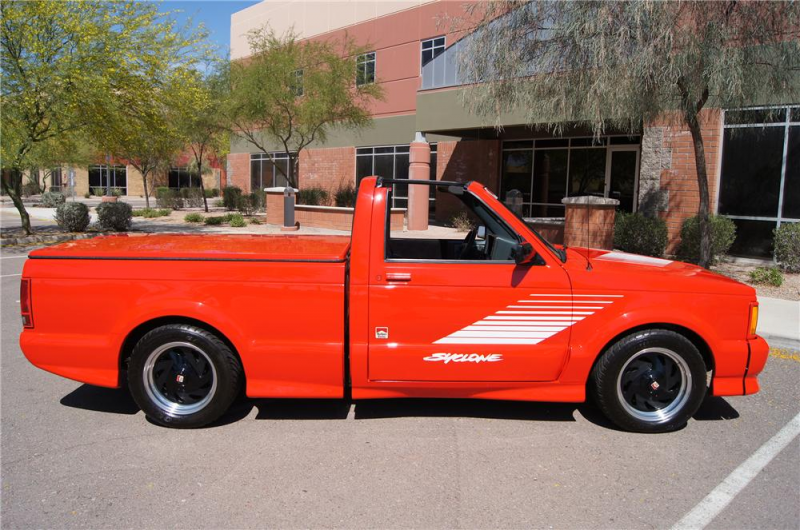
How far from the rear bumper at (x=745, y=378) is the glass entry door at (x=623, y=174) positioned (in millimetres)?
14966

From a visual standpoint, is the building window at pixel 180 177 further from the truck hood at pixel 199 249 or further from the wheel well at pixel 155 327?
the wheel well at pixel 155 327

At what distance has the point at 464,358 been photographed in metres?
4.30

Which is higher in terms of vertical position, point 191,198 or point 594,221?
point 191,198

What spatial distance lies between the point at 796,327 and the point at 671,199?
747 centimetres

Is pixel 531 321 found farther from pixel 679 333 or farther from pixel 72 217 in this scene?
pixel 72 217

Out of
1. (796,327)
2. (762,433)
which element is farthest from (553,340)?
(796,327)

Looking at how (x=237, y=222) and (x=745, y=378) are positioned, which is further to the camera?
(x=237, y=222)

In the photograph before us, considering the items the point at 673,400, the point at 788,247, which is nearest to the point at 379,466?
the point at 673,400

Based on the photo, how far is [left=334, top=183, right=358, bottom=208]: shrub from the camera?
89.9ft

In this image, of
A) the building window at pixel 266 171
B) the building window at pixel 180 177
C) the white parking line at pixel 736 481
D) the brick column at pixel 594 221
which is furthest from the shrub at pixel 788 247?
the building window at pixel 180 177

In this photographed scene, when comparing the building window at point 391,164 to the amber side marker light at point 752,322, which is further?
the building window at point 391,164

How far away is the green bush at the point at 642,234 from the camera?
45.0ft

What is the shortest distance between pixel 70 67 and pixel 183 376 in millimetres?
13309

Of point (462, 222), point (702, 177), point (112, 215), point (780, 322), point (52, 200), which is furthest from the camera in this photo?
point (52, 200)
